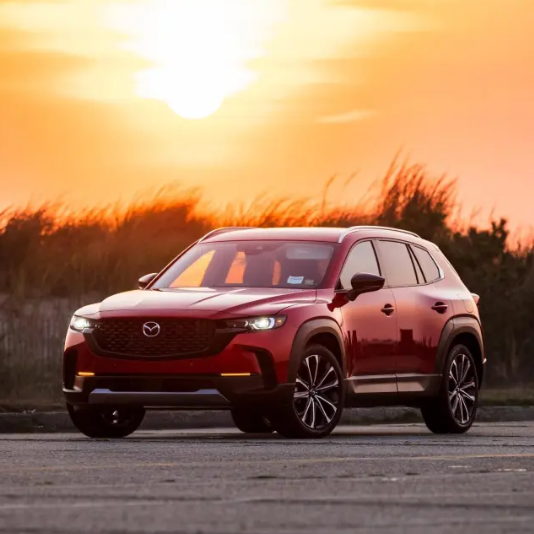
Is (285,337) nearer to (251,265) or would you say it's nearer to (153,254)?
(251,265)

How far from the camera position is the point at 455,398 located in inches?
641

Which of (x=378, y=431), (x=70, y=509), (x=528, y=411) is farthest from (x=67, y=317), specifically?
(x=70, y=509)

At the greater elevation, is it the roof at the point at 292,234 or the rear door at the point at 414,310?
the roof at the point at 292,234

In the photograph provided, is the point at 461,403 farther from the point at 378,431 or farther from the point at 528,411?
Answer: the point at 528,411

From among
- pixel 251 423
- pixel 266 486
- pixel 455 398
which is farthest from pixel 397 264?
pixel 266 486

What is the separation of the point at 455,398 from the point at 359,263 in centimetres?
178

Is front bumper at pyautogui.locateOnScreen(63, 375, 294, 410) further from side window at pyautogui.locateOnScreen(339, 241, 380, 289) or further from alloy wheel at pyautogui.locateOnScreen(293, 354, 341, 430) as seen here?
side window at pyautogui.locateOnScreen(339, 241, 380, 289)

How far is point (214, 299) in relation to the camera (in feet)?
46.7

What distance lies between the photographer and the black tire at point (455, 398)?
52.5 feet

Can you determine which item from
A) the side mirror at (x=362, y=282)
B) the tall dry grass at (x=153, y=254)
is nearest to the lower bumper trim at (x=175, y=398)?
the side mirror at (x=362, y=282)

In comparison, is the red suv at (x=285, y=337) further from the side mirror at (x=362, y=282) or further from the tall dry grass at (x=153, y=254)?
the tall dry grass at (x=153, y=254)

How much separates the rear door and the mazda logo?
2.52 meters

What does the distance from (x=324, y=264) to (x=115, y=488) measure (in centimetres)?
604

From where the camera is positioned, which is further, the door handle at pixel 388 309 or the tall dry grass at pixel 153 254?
→ the tall dry grass at pixel 153 254
